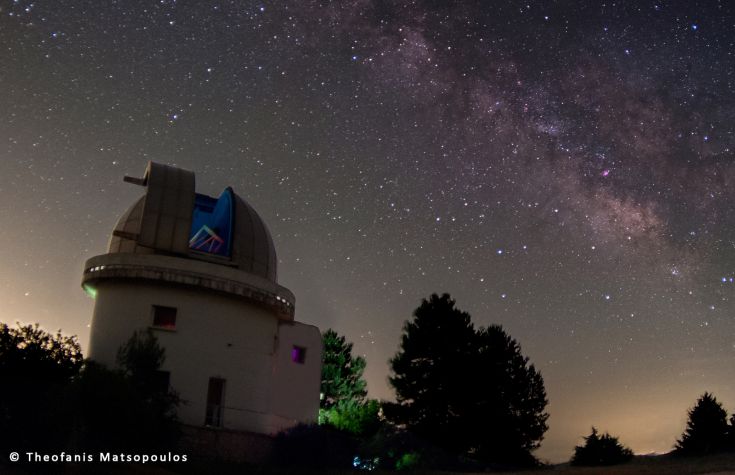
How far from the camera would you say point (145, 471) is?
537 inches

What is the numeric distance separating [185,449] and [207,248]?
6.97m

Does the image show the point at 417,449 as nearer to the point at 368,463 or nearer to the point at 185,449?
the point at 368,463

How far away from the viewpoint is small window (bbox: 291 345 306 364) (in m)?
25.2

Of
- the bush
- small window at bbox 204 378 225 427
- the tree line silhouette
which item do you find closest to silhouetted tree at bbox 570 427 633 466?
the tree line silhouette

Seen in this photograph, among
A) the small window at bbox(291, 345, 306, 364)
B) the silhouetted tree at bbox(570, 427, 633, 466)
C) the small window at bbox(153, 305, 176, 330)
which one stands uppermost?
the small window at bbox(153, 305, 176, 330)

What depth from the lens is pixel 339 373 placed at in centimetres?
3759

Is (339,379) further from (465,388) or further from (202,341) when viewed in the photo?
(202,341)

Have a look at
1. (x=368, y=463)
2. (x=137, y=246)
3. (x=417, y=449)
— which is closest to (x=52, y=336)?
(x=137, y=246)

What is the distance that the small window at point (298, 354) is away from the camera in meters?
25.2

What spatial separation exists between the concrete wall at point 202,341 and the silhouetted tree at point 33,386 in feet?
5.19


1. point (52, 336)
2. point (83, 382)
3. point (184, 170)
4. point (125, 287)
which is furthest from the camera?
point (184, 170)

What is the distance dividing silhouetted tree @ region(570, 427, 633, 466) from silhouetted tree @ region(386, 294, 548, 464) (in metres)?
1.89

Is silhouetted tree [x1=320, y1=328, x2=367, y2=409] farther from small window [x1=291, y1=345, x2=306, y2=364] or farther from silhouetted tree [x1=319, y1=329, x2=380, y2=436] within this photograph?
small window [x1=291, y1=345, x2=306, y2=364]

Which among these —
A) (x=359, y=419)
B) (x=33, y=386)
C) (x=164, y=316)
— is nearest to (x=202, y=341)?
(x=164, y=316)
